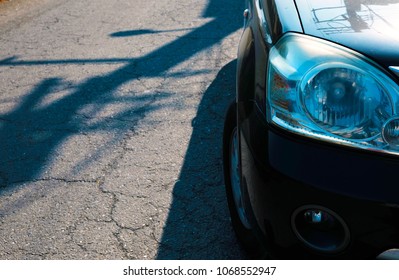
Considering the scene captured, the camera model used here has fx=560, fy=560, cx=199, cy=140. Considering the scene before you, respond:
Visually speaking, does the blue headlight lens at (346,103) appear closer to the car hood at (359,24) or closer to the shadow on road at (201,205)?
the car hood at (359,24)

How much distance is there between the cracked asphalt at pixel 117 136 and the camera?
295 centimetres

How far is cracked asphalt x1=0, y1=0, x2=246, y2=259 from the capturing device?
295 centimetres

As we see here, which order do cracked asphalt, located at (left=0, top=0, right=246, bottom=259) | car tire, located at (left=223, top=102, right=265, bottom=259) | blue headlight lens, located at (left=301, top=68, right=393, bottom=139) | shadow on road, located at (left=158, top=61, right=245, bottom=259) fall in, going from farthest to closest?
cracked asphalt, located at (left=0, top=0, right=246, bottom=259) → shadow on road, located at (left=158, top=61, right=245, bottom=259) → car tire, located at (left=223, top=102, right=265, bottom=259) → blue headlight lens, located at (left=301, top=68, right=393, bottom=139)

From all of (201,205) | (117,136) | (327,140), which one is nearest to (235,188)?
(201,205)

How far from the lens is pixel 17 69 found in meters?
5.47

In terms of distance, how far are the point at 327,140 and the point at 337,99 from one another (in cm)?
15

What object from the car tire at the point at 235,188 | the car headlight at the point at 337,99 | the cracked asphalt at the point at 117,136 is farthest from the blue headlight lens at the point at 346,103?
the cracked asphalt at the point at 117,136

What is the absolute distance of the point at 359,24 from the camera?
2152 mm

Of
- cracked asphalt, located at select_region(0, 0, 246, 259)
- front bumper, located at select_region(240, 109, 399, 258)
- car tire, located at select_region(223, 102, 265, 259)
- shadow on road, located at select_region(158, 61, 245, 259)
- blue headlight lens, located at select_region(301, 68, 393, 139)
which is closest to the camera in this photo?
front bumper, located at select_region(240, 109, 399, 258)

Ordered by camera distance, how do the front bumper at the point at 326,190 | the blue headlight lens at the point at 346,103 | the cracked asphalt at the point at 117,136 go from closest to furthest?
the front bumper at the point at 326,190
the blue headlight lens at the point at 346,103
the cracked asphalt at the point at 117,136

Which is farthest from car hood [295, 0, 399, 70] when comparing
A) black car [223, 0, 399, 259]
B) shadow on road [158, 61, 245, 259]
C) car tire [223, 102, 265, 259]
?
shadow on road [158, 61, 245, 259]

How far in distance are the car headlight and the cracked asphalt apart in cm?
100

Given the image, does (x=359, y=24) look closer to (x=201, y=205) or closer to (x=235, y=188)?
(x=235, y=188)

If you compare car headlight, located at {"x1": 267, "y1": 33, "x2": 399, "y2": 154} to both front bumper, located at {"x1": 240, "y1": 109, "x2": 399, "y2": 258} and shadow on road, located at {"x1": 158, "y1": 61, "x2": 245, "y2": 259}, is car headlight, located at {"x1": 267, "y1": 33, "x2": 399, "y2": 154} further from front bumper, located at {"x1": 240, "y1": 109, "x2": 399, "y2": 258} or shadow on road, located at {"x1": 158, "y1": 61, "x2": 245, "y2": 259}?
shadow on road, located at {"x1": 158, "y1": 61, "x2": 245, "y2": 259}
